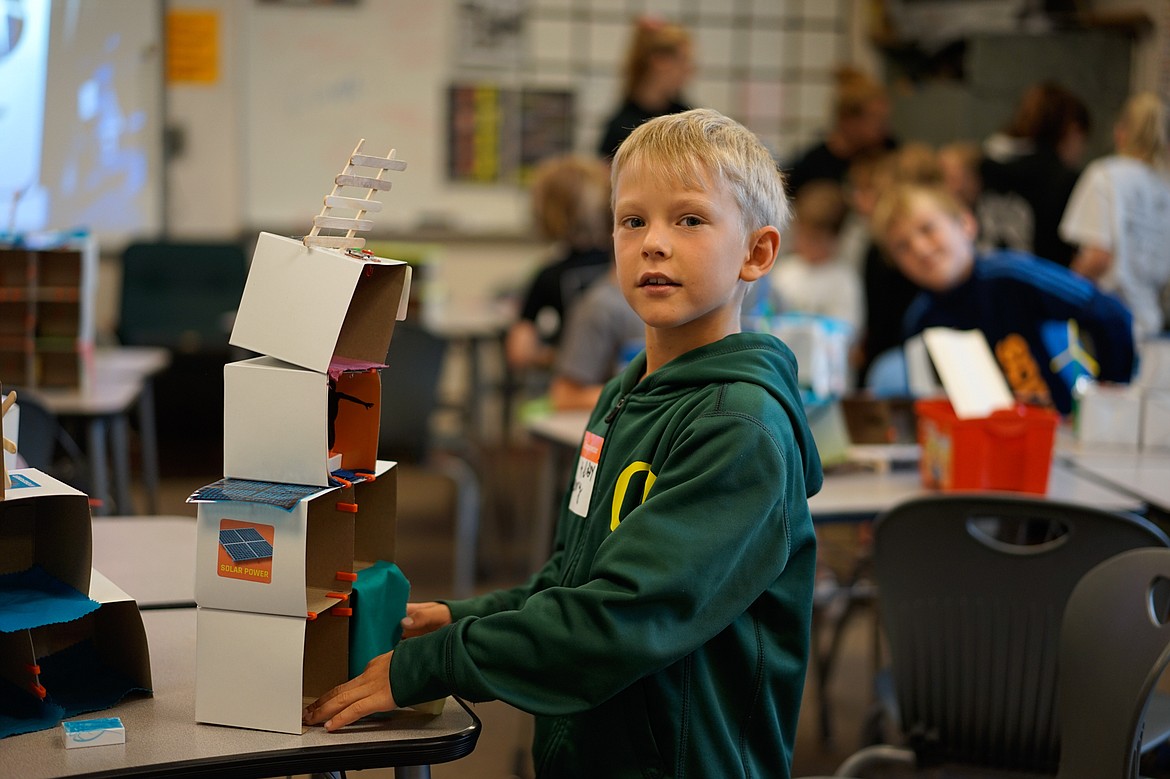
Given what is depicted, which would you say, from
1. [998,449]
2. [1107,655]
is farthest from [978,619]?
[998,449]

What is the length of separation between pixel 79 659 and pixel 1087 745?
119 cm

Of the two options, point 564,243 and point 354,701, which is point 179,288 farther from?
point 354,701

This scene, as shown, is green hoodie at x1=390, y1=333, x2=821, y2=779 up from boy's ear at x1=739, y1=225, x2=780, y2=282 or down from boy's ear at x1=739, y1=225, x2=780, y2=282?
down

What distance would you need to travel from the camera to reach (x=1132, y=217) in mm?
4281

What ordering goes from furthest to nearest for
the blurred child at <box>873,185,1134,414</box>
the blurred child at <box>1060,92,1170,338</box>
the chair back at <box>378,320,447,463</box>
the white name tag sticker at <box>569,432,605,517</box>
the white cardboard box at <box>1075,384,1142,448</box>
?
the blurred child at <box>1060,92,1170,338</box> → the chair back at <box>378,320,447,463</box> → the blurred child at <box>873,185,1134,414</box> → the white cardboard box at <box>1075,384,1142,448</box> → the white name tag sticker at <box>569,432,605,517</box>

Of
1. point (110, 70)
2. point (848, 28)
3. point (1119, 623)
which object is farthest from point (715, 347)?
point (848, 28)

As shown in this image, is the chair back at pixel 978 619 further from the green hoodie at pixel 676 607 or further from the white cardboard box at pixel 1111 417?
the white cardboard box at pixel 1111 417

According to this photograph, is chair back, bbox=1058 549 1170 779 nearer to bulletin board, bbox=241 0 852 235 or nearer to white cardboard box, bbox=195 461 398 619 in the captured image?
white cardboard box, bbox=195 461 398 619

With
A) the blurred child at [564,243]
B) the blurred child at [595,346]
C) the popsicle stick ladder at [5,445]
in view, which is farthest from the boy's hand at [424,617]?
the blurred child at [564,243]

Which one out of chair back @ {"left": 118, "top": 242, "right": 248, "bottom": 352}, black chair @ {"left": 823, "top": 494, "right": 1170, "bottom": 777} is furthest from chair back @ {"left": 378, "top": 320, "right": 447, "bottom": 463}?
chair back @ {"left": 118, "top": 242, "right": 248, "bottom": 352}

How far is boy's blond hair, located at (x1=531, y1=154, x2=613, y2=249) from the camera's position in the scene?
13.4ft

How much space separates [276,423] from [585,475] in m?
0.41

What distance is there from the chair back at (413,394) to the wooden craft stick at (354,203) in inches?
95.3

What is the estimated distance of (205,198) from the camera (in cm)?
634
